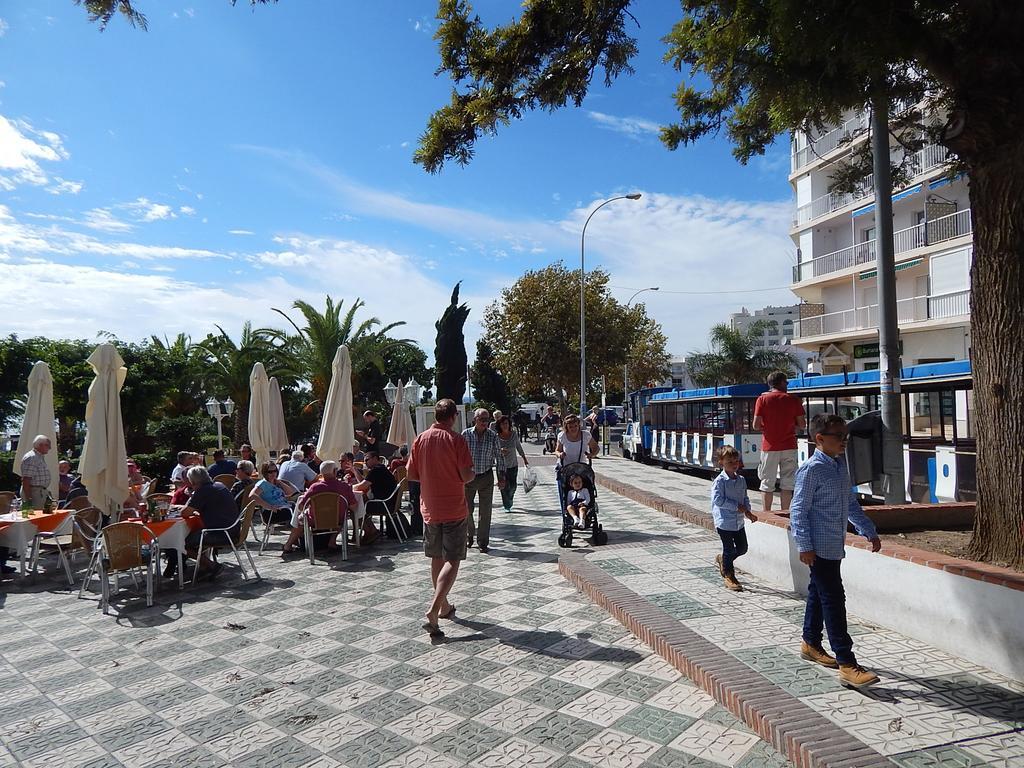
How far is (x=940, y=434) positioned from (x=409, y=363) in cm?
6233

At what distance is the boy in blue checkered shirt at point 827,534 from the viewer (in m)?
3.99

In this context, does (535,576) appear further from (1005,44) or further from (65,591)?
(1005,44)

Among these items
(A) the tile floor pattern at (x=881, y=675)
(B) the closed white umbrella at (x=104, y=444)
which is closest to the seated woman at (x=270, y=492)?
(B) the closed white umbrella at (x=104, y=444)

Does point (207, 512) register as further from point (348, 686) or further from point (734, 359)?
point (734, 359)

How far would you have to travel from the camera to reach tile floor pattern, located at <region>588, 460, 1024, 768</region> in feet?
10.7

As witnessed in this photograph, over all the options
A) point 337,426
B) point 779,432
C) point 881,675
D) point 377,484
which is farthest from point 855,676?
point 337,426

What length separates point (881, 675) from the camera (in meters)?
4.11

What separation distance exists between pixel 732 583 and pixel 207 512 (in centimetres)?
557


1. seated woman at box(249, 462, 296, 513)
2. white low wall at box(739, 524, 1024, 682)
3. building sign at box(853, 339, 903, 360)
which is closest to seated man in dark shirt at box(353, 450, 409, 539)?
seated woman at box(249, 462, 296, 513)

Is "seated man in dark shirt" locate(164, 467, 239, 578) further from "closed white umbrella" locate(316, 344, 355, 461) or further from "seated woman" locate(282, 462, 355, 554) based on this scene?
"closed white umbrella" locate(316, 344, 355, 461)

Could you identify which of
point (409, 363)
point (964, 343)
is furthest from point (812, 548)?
point (409, 363)

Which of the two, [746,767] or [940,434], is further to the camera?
[940,434]

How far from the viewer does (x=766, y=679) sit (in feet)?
13.3

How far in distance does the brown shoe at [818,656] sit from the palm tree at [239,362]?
27103mm
